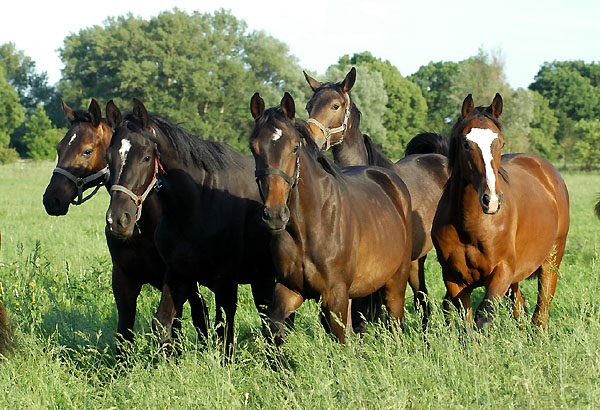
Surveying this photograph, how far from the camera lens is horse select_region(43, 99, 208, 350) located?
5.36 m

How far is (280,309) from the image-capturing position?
4.53m

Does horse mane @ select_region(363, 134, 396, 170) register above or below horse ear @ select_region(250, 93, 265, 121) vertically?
below

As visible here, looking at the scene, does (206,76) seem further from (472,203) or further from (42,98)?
(472,203)

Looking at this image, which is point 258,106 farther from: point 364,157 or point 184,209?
point 364,157

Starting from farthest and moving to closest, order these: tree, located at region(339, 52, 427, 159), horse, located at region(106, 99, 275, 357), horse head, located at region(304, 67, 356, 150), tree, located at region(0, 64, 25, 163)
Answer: tree, located at region(339, 52, 427, 159), tree, located at region(0, 64, 25, 163), horse head, located at region(304, 67, 356, 150), horse, located at region(106, 99, 275, 357)

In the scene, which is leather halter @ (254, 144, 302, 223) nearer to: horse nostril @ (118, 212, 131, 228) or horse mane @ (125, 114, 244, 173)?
horse nostril @ (118, 212, 131, 228)

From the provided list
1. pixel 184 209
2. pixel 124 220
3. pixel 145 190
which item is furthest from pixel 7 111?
pixel 124 220

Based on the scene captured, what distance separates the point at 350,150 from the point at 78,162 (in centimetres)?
297

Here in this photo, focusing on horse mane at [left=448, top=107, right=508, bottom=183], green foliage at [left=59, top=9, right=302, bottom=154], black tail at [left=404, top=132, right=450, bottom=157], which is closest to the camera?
horse mane at [left=448, top=107, right=508, bottom=183]

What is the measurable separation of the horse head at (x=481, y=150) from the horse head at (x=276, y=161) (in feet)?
4.61

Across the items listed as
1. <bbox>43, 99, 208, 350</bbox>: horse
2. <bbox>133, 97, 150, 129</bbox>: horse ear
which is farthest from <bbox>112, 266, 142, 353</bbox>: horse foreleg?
<bbox>133, 97, 150, 129</bbox>: horse ear

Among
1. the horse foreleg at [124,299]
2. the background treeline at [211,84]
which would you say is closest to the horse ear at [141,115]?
the horse foreleg at [124,299]

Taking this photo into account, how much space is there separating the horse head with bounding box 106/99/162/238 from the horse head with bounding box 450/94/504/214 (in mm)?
2330

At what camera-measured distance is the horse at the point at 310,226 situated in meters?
4.21
